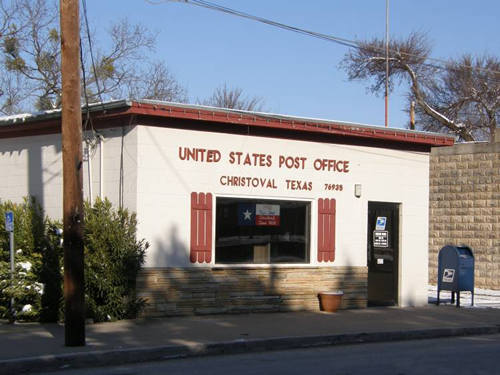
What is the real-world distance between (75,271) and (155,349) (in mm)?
1645

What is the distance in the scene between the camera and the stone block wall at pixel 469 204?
23.0 m

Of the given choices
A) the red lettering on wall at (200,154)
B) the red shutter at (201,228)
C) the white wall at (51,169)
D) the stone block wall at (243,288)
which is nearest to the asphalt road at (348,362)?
the stone block wall at (243,288)

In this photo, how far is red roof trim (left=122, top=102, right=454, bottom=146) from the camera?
1444 centimetres

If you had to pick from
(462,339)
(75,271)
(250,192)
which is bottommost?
(462,339)

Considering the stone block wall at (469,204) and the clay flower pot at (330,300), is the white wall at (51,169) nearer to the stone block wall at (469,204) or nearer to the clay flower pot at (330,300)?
the clay flower pot at (330,300)

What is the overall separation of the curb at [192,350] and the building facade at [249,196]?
10.4 feet

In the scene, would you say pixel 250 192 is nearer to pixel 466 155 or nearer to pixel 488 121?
pixel 466 155

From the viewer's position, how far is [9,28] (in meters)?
32.3

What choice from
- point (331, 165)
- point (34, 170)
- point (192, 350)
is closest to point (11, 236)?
point (34, 170)

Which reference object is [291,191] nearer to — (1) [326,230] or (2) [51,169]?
(1) [326,230]

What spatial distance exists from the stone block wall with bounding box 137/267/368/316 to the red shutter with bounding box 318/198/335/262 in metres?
0.31

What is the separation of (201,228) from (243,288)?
1553mm

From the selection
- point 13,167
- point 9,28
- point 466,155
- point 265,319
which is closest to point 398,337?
point 265,319

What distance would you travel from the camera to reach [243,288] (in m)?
15.7
